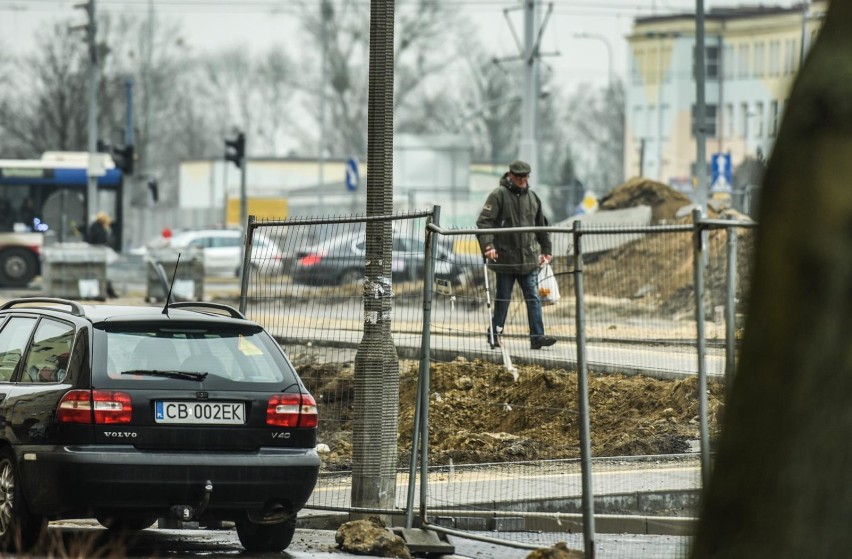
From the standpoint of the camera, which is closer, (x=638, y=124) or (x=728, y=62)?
(x=728, y=62)

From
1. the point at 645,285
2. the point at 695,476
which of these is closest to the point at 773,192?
the point at 695,476

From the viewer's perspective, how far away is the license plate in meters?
8.11

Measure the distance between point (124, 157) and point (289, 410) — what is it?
104ft

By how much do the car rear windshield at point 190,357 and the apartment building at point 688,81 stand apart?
85.3m

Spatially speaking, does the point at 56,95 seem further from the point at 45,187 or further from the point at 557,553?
the point at 557,553

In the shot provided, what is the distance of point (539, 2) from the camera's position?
34.4 metres

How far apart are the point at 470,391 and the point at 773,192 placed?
24.0 ft

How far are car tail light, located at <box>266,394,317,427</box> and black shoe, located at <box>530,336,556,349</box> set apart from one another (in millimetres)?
1281

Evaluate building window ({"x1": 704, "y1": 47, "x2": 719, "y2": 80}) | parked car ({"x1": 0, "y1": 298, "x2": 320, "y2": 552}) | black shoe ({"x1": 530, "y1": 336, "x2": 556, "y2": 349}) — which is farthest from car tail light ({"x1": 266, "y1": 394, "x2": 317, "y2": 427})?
building window ({"x1": 704, "y1": 47, "x2": 719, "y2": 80})

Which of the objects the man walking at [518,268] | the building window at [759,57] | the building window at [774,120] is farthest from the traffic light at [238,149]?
the building window at [759,57]

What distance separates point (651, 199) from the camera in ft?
127

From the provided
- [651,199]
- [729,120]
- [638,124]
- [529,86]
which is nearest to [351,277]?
[529,86]

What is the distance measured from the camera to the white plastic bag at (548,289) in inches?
353

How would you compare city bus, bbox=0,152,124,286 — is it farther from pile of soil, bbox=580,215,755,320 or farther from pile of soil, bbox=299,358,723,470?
pile of soil, bbox=299,358,723,470
